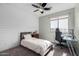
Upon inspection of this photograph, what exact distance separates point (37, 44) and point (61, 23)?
1.77 ft

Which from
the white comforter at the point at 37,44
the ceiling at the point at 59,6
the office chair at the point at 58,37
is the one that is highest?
the ceiling at the point at 59,6

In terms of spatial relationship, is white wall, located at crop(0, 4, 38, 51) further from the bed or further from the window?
the window

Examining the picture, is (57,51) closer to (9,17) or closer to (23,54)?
(23,54)

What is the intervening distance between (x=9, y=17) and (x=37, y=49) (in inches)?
27.5

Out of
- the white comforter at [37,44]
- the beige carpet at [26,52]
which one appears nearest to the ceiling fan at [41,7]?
the white comforter at [37,44]

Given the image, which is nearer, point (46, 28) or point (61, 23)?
point (61, 23)

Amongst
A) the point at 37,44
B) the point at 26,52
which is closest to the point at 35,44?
the point at 37,44

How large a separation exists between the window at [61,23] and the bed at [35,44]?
31 centimetres

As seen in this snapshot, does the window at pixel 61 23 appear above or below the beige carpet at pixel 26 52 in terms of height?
above

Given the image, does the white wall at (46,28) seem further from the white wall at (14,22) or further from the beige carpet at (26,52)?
the beige carpet at (26,52)

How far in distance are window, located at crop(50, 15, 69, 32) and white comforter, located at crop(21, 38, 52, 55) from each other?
30cm

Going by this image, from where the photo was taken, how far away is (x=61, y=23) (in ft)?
3.64

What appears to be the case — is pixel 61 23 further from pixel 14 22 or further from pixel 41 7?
pixel 14 22

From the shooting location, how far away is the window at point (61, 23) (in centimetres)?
109
